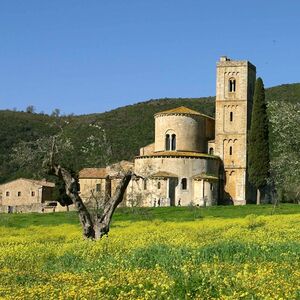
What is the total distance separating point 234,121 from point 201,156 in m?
8.92

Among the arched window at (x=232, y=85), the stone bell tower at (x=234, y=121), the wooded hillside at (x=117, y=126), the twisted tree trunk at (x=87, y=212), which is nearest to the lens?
the twisted tree trunk at (x=87, y=212)

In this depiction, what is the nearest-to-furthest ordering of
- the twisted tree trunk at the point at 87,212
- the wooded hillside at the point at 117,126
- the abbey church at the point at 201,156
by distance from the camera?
the twisted tree trunk at the point at 87,212 → the abbey church at the point at 201,156 → the wooded hillside at the point at 117,126

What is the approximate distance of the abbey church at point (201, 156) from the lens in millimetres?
73125

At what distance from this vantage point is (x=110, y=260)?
1495cm

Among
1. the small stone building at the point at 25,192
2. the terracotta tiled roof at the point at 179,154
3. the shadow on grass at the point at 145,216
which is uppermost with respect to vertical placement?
the terracotta tiled roof at the point at 179,154

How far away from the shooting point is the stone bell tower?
259ft

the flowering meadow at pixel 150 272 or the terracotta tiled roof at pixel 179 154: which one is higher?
the terracotta tiled roof at pixel 179 154

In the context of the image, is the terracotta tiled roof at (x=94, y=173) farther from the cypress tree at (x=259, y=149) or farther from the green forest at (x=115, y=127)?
the cypress tree at (x=259, y=149)

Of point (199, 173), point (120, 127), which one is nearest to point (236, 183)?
point (199, 173)

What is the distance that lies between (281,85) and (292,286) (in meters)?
144

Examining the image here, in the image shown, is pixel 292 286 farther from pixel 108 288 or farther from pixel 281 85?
pixel 281 85

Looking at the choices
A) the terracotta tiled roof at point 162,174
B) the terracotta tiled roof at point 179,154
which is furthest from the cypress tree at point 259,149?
the terracotta tiled roof at point 162,174

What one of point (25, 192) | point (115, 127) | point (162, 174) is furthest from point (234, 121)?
point (115, 127)

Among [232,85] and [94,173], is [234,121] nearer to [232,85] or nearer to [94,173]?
A: [232,85]
